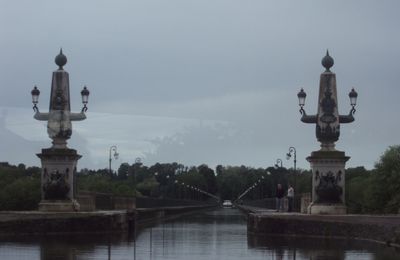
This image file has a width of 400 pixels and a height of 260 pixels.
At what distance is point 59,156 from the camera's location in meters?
38.0

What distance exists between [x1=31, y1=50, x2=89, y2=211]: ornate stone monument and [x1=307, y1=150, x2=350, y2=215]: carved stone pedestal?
36.7ft

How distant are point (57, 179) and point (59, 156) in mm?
1075

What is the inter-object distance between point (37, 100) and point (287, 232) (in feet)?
50.4

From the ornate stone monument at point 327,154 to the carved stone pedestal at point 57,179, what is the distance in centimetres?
1109

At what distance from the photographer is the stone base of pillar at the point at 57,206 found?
37938 millimetres

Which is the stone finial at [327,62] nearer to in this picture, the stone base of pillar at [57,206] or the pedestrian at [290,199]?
the pedestrian at [290,199]

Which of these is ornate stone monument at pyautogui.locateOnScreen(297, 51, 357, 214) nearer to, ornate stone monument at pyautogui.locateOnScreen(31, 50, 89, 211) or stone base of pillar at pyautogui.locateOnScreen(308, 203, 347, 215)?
stone base of pillar at pyautogui.locateOnScreen(308, 203, 347, 215)

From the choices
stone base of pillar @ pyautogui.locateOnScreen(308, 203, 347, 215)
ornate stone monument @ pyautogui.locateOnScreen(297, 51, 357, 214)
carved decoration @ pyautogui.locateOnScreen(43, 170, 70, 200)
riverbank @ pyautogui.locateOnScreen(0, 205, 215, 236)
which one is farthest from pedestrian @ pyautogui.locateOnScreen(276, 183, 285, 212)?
carved decoration @ pyautogui.locateOnScreen(43, 170, 70, 200)

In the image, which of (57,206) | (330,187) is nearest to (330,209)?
(330,187)

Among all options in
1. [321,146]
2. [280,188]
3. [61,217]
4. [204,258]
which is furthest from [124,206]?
[204,258]

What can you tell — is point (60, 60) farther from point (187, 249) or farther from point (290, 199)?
point (187, 249)

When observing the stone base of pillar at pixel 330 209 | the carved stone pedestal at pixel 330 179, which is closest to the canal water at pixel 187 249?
the stone base of pillar at pixel 330 209

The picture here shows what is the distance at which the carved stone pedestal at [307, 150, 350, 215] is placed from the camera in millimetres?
37344

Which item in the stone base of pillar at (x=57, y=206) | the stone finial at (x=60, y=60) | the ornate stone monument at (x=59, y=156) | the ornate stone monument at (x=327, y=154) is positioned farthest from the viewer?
the stone finial at (x=60, y=60)
